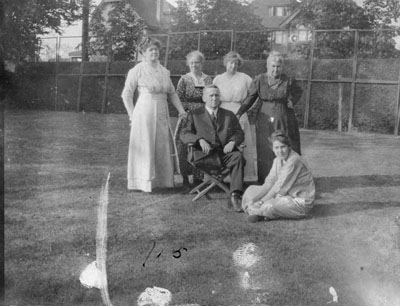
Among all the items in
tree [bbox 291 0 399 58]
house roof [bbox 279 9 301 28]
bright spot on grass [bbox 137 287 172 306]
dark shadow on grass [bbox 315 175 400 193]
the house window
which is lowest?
bright spot on grass [bbox 137 287 172 306]

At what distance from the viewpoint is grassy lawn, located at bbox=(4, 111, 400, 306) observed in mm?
3309

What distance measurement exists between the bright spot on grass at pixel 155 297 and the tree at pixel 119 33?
521 inches

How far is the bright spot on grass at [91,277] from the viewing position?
3.34 meters

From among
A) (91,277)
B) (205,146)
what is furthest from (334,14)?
(91,277)

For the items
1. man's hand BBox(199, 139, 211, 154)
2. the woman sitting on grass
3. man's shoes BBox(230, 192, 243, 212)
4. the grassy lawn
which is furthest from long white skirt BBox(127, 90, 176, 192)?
the woman sitting on grass

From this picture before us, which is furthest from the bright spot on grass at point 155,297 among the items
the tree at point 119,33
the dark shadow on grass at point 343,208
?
the tree at point 119,33

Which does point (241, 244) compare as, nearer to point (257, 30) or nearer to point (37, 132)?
point (37, 132)

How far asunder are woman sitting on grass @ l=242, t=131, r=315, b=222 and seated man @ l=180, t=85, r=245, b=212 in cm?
49

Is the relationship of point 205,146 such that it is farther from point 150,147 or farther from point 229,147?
point 150,147

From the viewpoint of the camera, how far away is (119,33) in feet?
63.4

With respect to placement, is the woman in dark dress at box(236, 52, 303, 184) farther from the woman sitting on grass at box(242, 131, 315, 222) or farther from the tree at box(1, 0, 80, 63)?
the tree at box(1, 0, 80, 63)

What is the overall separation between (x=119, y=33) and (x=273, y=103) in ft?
46.5

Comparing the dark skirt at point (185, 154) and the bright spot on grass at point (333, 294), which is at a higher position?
the dark skirt at point (185, 154)

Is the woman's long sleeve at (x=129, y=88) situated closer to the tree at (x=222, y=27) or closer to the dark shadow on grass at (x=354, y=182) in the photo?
the dark shadow on grass at (x=354, y=182)
